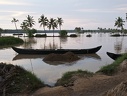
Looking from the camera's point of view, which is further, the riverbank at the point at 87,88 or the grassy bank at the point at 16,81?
the grassy bank at the point at 16,81

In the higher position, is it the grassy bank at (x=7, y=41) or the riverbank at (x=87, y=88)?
the riverbank at (x=87, y=88)

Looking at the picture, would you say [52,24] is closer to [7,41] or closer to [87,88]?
[7,41]

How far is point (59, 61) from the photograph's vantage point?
21234mm

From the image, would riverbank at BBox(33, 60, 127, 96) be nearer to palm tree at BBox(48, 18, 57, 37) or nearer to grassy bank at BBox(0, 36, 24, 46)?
grassy bank at BBox(0, 36, 24, 46)

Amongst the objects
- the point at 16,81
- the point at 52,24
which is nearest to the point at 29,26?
the point at 52,24

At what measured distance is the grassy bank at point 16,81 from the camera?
28.5 feet

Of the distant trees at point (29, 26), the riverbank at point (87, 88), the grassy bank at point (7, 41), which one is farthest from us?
the distant trees at point (29, 26)

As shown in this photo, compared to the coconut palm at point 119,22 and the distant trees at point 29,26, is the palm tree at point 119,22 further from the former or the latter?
the distant trees at point 29,26

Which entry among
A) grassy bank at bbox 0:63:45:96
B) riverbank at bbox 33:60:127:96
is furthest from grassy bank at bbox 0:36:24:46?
riverbank at bbox 33:60:127:96

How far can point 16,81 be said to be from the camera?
30.4 ft

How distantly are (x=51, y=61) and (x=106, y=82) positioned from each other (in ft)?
41.9

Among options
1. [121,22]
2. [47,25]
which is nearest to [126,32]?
[121,22]

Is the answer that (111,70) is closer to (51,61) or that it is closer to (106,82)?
(106,82)

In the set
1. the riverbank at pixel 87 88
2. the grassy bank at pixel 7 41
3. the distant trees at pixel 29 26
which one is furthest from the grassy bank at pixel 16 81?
the distant trees at pixel 29 26
